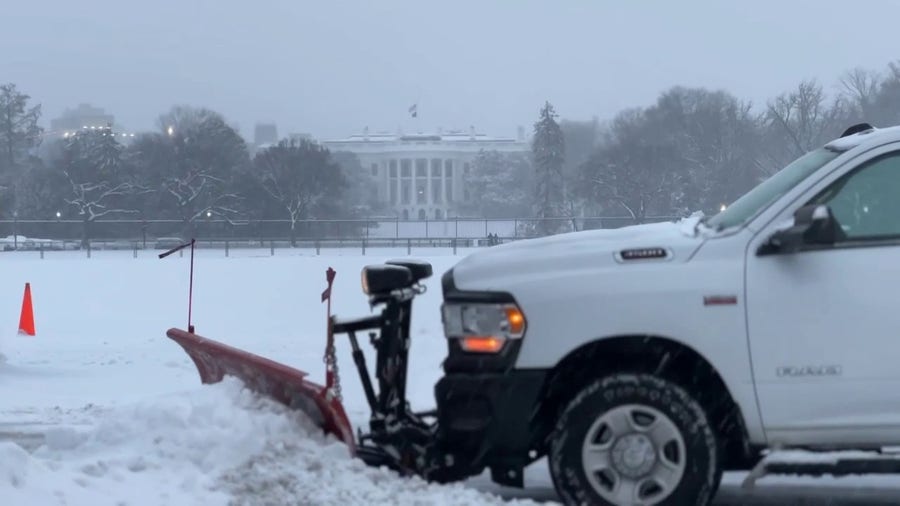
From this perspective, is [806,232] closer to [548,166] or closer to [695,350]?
[695,350]

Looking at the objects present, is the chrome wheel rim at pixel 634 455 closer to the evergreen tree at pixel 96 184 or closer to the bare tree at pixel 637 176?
the bare tree at pixel 637 176

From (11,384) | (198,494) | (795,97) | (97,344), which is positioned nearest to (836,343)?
(198,494)

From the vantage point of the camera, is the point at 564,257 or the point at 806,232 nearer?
the point at 806,232

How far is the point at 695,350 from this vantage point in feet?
19.3

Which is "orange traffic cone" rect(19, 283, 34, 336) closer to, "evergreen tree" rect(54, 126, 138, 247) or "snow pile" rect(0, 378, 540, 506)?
"snow pile" rect(0, 378, 540, 506)

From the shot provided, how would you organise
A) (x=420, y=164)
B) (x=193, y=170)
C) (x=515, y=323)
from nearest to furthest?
(x=515, y=323) < (x=193, y=170) < (x=420, y=164)

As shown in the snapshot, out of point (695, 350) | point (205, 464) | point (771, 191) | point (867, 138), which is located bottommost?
point (205, 464)

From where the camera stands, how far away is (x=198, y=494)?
6.08m

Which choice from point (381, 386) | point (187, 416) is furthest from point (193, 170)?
point (381, 386)

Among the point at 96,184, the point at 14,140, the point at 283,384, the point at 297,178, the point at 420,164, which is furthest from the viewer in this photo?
the point at 420,164

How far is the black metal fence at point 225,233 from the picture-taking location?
42688 millimetres

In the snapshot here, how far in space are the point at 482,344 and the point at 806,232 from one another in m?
1.60

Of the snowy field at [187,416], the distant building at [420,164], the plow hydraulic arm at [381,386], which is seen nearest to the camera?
the snowy field at [187,416]

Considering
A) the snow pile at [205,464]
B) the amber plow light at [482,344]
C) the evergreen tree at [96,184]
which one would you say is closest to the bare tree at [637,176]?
the evergreen tree at [96,184]
